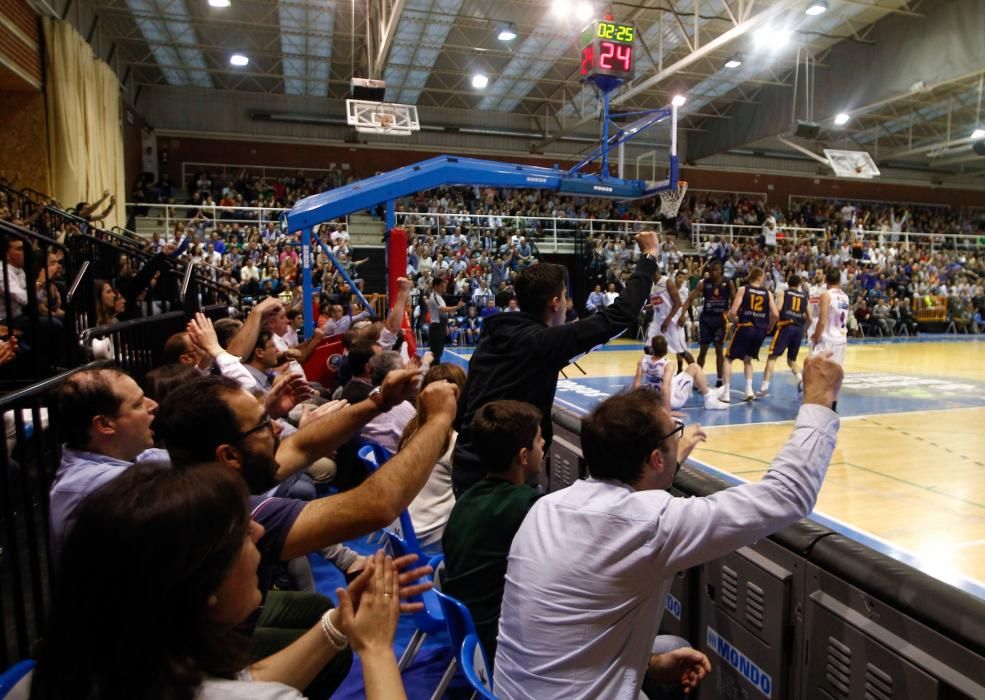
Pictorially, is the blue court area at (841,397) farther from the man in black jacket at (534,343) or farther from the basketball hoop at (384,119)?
the basketball hoop at (384,119)

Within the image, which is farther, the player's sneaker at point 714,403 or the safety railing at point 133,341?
the player's sneaker at point 714,403

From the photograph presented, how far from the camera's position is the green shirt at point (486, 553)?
2125 millimetres

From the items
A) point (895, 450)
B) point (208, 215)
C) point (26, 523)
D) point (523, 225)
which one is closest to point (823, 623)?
point (26, 523)

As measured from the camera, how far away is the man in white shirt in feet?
5.34

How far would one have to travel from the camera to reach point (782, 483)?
164cm

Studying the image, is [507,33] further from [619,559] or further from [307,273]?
[619,559]

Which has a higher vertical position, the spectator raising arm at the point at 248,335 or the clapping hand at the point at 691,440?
the spectator raising arm at the point at 248,335

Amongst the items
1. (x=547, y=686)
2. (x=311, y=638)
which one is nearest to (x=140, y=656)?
(x=311, y=638)

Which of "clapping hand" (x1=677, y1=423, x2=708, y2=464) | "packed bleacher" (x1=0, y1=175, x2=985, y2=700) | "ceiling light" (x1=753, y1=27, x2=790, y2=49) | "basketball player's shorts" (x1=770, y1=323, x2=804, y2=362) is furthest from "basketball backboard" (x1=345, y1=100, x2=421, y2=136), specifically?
"clapping hand" (x1=677, y1=423, x2=708, y2=464)

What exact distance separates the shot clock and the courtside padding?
10.9m

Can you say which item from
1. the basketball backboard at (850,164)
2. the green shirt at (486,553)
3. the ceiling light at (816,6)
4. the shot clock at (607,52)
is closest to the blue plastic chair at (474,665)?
the green shirt at (486,553)

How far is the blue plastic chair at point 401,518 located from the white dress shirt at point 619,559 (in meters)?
1.28

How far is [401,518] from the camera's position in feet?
10.0

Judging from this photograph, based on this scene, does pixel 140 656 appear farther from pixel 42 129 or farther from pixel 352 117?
pixel 42 129
